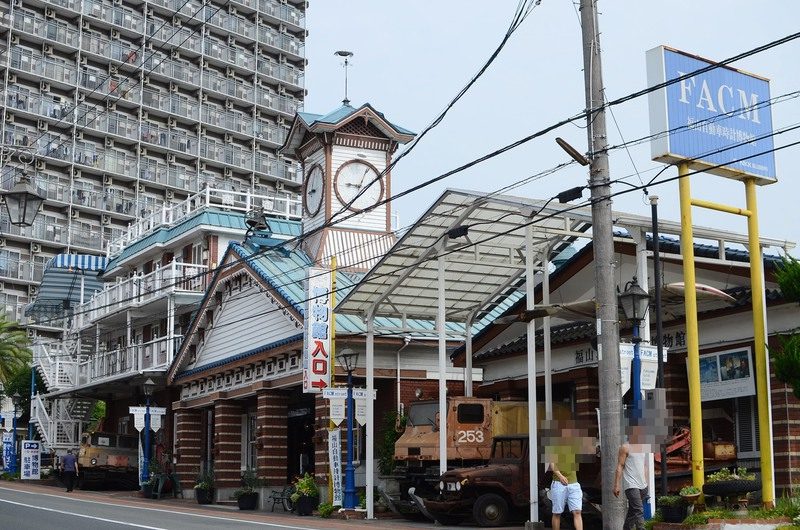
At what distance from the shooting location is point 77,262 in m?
51.4

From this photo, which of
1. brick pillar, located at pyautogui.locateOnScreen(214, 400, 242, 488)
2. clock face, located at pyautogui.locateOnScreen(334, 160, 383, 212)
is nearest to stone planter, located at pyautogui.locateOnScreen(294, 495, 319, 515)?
brick pillar, located at pyautogui.locateOnScreen(214, 400, 242, 488)

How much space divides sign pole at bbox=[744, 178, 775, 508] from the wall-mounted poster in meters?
2.92

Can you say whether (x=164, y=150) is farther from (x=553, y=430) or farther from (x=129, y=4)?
(x=553, y=430)

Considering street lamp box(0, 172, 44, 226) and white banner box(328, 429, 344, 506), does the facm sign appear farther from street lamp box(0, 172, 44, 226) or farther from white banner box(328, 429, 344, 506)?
white banner box(328, 429, 344, 506)

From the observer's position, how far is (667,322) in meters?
23.0

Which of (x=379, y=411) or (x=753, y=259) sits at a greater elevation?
(x=753, y=259)

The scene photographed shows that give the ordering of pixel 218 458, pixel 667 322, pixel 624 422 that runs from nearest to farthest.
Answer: pixel 624 422 → pixel 667 322 → pixel 218 458

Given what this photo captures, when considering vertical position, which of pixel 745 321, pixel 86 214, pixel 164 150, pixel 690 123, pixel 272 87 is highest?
pixel 272 87

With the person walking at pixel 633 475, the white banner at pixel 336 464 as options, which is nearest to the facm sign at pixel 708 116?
the person walking at pixel 633 475

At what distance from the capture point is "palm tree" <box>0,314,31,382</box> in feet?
184

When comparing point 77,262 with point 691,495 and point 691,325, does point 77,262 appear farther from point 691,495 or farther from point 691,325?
point 691,495

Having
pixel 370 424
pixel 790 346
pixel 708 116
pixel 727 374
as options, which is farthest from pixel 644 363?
pixel 370 424

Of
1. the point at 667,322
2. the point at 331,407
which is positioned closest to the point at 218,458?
the point at 331,407

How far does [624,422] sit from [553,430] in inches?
69.3
